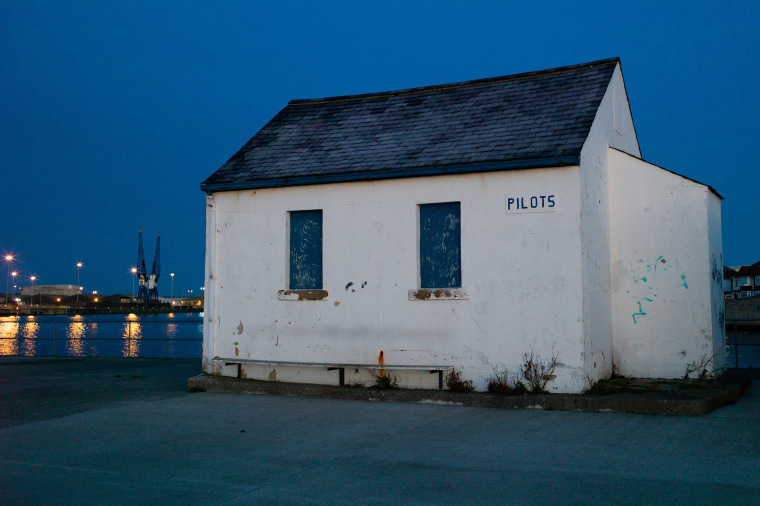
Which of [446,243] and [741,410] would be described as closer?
[741,410]

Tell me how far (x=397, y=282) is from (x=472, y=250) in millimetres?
1437

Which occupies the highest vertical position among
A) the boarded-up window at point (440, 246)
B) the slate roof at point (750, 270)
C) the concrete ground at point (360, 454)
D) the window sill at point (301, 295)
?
the slate roof at point (750, 270)

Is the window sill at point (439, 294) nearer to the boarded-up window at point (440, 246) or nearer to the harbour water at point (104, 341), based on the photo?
the boarded-up window at point (440, 246)

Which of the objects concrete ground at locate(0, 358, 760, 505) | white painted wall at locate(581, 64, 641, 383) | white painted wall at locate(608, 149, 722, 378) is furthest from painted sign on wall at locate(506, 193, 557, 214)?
concrete ground at locate(0, 358, 760, 505)

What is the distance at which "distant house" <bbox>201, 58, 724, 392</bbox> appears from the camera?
10758 mm

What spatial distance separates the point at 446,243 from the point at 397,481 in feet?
19.4

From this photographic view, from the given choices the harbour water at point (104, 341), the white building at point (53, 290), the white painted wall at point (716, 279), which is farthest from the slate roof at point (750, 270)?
the white building at point (53, 290)

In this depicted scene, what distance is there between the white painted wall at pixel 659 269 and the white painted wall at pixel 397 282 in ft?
6.68

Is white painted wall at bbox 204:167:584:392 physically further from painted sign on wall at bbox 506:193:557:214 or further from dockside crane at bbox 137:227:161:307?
dockside crane at bbox 137:227:161:307

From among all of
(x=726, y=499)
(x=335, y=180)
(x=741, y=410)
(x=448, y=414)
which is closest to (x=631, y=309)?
Result: (x=741, y=410)

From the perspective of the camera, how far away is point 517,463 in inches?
265

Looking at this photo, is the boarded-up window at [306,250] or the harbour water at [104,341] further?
the harbour water at [104,341]

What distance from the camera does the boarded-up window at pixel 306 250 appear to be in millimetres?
Answer: 12461

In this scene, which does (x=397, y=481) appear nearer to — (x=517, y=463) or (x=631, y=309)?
(x=517, y=463)
